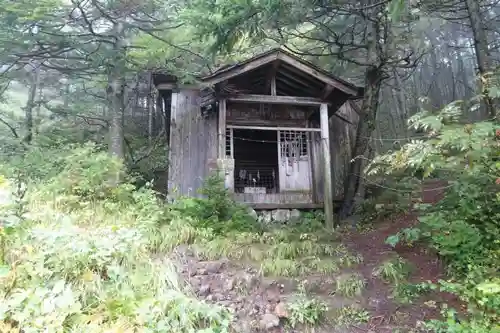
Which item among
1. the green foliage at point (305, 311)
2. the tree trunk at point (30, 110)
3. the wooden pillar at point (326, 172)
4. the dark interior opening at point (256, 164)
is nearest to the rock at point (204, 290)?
the green foliage at point (305, 311)

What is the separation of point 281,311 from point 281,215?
513 cm

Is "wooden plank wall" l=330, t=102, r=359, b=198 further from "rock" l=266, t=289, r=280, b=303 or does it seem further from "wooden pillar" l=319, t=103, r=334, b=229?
"rock" l=266, t=289, r=280, b=303

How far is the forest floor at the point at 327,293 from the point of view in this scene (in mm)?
5000

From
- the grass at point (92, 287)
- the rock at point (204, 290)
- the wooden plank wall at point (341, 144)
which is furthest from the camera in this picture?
the wooden plank wall at point (341, 144)

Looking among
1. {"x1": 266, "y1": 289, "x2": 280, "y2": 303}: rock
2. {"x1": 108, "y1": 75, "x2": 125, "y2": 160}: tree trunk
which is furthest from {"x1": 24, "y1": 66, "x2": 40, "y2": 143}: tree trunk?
{"x1": 266, "y1": 289, "x2": 280, "y2": 303}: rock

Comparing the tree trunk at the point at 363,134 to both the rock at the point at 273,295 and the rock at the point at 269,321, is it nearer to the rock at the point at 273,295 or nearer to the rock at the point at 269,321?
the rock at the point at 273,295

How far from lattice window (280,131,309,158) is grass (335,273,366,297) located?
5.53m

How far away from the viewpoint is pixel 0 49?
9539 mm

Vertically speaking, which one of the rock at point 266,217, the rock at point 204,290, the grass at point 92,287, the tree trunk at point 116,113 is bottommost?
the rock at point 204,290

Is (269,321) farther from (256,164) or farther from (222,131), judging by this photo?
(256,164)

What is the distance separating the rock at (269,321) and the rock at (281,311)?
0.23 ft

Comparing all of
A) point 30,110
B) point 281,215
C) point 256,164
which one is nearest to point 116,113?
point 30,110

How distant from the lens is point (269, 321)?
4.92m

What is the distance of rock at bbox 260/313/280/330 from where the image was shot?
4.88 metres
